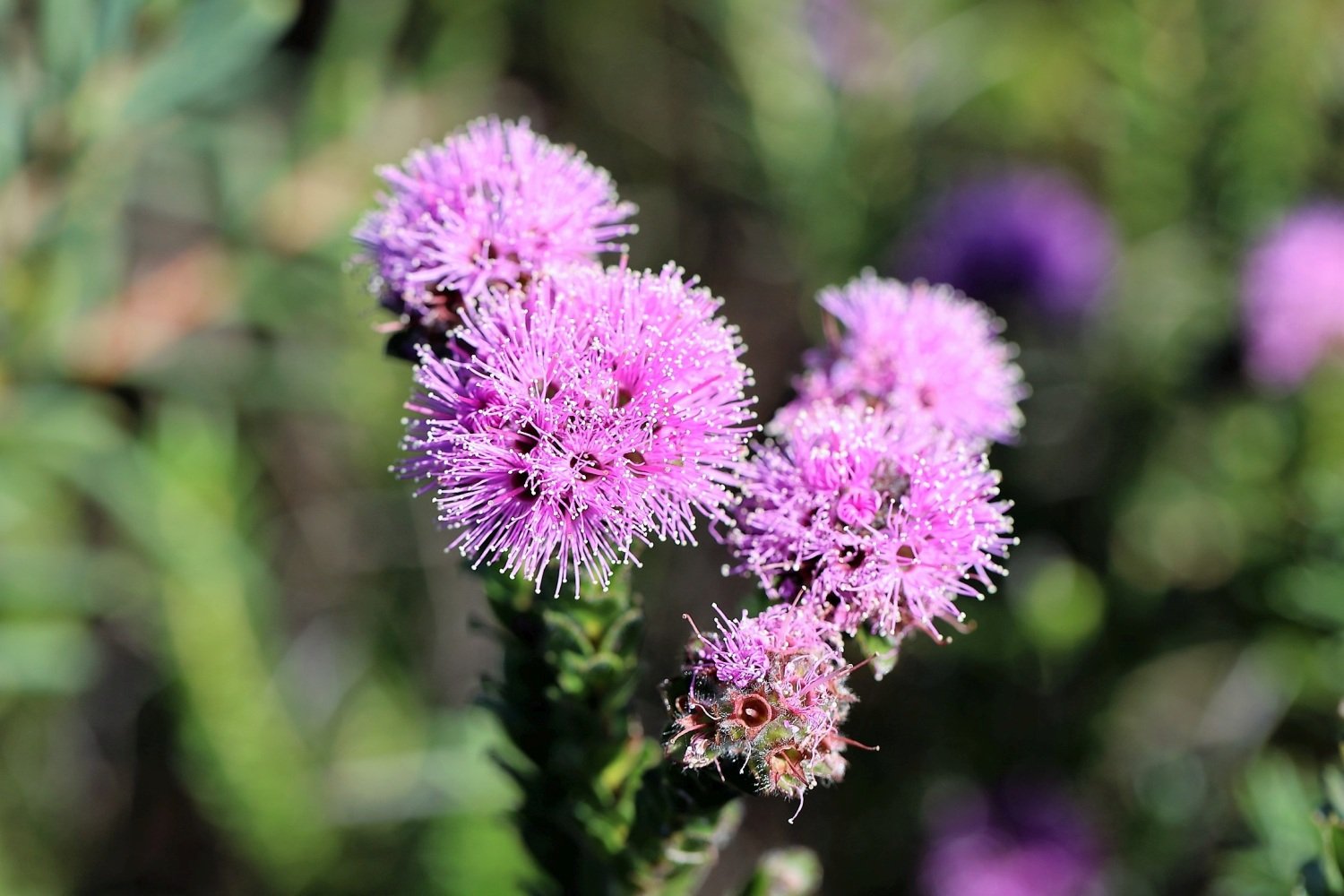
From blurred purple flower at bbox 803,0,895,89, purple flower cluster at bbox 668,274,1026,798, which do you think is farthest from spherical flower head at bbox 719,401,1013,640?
blurred purple flower at bbox 803,0,895,89

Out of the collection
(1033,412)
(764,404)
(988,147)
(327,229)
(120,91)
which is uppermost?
(988,147)

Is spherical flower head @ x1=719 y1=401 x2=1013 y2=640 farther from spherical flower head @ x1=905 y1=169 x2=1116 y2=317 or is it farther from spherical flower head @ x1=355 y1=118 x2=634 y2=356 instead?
spherical flower head @ x1=905 y1=169 x2=1116 y2=317

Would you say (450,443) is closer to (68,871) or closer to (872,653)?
(872,653)

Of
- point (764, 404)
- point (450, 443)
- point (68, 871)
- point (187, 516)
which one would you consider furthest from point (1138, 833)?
point (68, 871)

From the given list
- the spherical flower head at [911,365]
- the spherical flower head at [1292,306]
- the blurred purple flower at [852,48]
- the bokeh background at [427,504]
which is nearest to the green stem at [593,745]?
the spherical flower head at [911,365]

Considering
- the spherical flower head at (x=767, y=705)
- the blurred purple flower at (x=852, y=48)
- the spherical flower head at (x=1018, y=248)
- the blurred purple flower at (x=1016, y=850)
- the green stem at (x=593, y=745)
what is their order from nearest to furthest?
the spherical flower head at (x=767, y=705), the green stem at (x=593, y=745), the blurred purple flower at (x=1016, y=850), the spherical flower head at (x=1018, y=248), the blurred purple flower at (x=852, y=48)

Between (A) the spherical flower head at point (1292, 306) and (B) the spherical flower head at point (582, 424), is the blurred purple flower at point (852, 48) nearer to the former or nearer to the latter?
(A) the spherical flower head at point (1292, 306)
